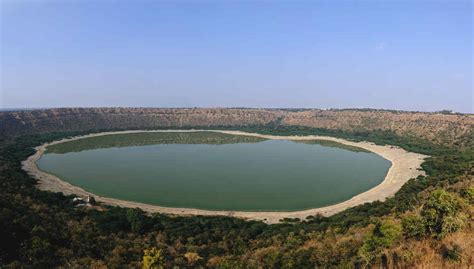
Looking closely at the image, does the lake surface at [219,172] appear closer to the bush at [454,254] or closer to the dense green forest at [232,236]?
the dense green forest at [232,236]

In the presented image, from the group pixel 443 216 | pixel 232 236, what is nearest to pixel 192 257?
pixel 232 236

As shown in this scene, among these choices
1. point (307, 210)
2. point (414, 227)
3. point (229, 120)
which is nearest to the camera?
point (414, 227)

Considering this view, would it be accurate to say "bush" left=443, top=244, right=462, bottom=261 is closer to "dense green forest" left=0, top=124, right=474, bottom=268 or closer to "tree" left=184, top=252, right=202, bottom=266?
"dense green forest" left=0, top=124, right=474, bottom=268

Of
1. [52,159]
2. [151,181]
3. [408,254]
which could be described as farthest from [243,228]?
[52,159]

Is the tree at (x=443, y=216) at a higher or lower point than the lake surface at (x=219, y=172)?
higher

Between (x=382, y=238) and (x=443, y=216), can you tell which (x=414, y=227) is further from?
(x=382, y=238)

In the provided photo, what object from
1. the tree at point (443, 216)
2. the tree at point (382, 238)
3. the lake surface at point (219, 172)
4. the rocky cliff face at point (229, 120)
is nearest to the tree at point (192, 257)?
the tree at point (382, 238)
